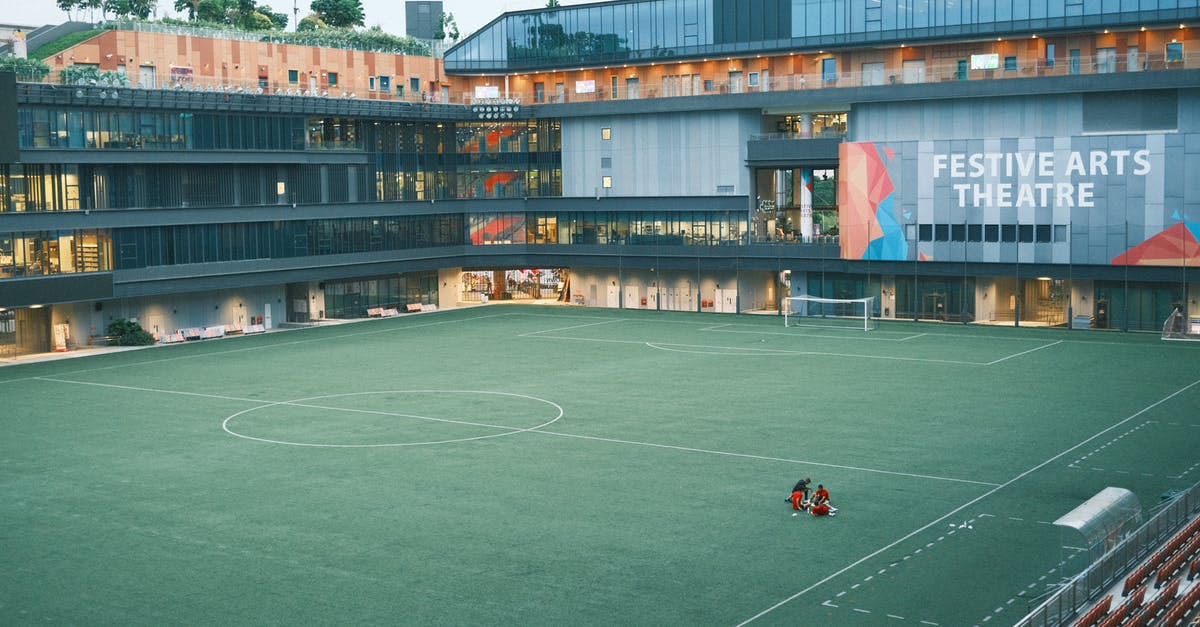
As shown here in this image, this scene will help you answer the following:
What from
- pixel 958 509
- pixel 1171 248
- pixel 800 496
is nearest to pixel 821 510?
pixel 800 496

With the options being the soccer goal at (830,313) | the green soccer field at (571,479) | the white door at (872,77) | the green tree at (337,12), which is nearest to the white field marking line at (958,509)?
the green soccer field at (571,479)

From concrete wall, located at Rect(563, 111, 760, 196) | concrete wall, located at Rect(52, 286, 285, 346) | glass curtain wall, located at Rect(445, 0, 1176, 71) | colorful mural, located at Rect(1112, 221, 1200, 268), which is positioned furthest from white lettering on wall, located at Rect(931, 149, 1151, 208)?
concrete wall, located at Rect(52, 286, 285, 346)

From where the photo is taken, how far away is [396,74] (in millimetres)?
113250

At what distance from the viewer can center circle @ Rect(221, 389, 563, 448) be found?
48969mm

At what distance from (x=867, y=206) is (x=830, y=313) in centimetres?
863

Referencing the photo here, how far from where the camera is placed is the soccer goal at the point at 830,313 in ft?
292

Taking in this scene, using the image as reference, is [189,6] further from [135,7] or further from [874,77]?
[874,77]

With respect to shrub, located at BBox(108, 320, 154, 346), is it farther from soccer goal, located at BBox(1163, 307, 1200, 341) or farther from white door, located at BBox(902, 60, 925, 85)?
soccer goal, located at BBox(1163, 307, 1200, 341)

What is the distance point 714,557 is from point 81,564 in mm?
16581

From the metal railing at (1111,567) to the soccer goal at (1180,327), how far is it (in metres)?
47.1

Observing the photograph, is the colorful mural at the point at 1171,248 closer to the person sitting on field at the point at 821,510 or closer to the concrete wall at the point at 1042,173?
the concrete wall at the point at 1042,173

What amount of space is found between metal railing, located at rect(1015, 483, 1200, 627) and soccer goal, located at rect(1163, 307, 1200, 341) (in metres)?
47.1

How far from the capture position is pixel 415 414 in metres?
54.4

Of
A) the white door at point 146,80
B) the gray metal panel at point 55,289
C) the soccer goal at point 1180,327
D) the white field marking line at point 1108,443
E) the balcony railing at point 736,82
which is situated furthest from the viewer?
the balcony railing at point 736,82
